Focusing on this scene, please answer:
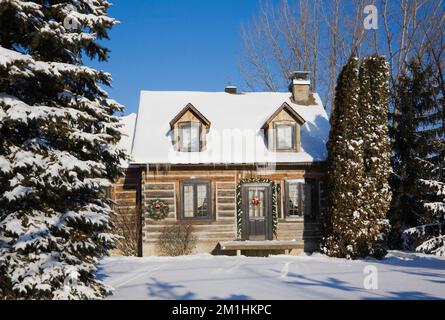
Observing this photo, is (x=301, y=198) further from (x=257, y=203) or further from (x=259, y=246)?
(x=259, y=246)

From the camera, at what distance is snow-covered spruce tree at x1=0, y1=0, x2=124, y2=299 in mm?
→ 7141

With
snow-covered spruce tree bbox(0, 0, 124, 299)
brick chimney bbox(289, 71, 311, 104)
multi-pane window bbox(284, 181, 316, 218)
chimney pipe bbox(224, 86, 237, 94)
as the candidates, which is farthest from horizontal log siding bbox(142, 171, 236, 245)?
snow-covered spruce tree bbox(0, 0, 124, 299)

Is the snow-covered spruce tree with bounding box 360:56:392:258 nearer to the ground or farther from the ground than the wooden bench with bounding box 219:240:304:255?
farther from the ground

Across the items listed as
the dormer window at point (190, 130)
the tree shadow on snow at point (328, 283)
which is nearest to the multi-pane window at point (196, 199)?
the dormer window at point (190, 130)

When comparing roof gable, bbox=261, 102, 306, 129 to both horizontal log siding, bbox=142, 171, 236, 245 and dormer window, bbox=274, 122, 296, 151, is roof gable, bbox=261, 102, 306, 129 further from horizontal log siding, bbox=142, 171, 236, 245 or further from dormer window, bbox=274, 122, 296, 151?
horizontal log siding, bbox=142, 171, 236, 245

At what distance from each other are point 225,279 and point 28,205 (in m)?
5.37

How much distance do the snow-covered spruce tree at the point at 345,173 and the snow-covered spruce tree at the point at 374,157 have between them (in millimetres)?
261

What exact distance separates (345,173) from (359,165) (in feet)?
2.01

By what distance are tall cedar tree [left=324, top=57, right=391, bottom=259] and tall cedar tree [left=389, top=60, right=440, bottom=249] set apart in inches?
112

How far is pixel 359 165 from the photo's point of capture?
50.2 feet

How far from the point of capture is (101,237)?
7.94m

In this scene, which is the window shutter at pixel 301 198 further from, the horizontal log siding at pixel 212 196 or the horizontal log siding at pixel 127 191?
the horizontal log siding at pixel 127 191

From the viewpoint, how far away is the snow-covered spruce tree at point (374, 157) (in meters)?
15.0
